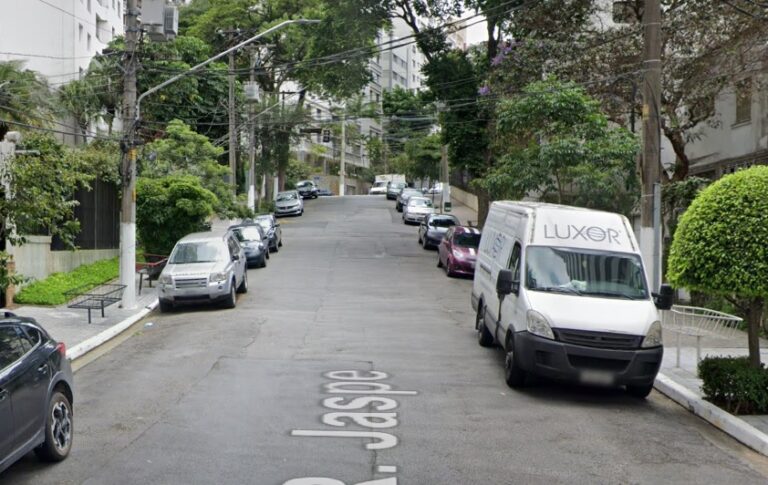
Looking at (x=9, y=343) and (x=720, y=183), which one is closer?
(x=9, y=343)

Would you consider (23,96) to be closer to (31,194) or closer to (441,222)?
(31,194)

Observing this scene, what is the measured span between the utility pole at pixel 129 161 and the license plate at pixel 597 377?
12.2 m

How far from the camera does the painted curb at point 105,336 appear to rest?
14.4 metres

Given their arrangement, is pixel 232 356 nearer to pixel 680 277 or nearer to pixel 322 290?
pixel 680 277

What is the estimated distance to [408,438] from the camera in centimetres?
896

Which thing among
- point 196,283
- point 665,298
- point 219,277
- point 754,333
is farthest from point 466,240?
point 754,333

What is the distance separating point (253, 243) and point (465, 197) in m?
36.4

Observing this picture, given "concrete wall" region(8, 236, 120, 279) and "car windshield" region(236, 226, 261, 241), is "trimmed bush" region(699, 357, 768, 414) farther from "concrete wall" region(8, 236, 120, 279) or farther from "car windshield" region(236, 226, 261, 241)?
"car windshield" region(236, 226, 261, 241)

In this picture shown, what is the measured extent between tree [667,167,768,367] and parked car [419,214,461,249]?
23.6 metres

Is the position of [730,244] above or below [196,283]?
above

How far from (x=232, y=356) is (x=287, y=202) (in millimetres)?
39325

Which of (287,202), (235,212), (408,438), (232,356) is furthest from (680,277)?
(287,202)

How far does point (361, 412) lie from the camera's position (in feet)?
33.5

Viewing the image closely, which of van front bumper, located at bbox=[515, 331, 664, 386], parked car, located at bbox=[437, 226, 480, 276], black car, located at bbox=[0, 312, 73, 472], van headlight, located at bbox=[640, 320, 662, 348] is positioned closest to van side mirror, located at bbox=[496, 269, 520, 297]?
van front bumper, located at bbox=[515, 331, 664, 386]
